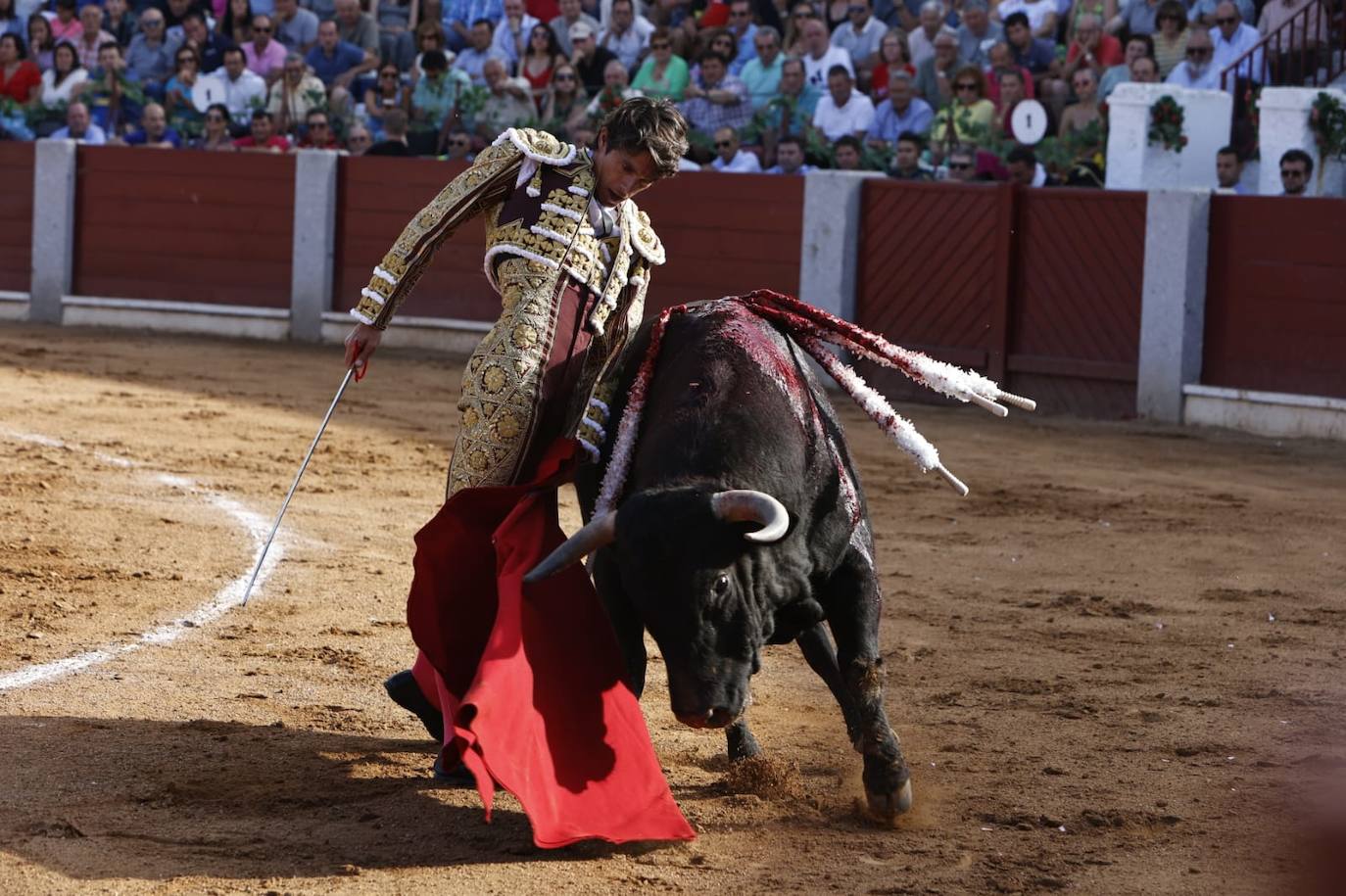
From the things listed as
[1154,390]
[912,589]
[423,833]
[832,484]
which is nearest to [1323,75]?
[1154,390]

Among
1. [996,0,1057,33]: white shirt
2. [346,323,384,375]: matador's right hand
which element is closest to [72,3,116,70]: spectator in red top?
[996,0,1057,33]: white shirt

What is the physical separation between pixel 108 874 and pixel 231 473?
366 centimetres

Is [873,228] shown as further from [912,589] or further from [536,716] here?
[536,716]

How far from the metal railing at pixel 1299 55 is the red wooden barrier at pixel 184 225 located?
17.7 feet

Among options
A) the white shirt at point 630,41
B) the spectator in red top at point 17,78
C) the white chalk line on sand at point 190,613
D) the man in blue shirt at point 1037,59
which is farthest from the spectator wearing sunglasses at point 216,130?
the white chalk line on sand at point 190,613

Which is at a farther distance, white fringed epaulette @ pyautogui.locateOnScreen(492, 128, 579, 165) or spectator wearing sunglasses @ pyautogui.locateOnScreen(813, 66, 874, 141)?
spectator wearing sunglasses @ pyautogui.locateOnScreen(813, 66, 874, 141)

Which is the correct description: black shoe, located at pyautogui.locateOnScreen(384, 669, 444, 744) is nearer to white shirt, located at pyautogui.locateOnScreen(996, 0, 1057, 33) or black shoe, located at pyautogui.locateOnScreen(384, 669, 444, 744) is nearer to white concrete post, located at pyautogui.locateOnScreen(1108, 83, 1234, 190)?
white concrete post, located at pyautogui.locateOnScreen(1108, 83, 1234, 190)

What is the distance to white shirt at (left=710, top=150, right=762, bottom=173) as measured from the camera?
9820mm

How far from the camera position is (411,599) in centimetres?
306

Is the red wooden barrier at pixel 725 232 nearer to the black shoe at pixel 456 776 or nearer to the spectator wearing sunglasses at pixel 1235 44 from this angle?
the spectator wearing sunglasses at pixel 1235 44

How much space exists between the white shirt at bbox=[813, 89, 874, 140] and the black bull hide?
667cm

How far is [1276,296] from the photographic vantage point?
7.99 meters

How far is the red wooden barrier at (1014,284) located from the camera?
8.49 metres

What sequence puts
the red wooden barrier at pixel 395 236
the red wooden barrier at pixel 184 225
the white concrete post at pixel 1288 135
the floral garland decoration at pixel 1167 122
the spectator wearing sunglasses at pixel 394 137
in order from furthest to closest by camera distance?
the red wooden barrier at pixel 184 225 → the spectator wearing sunglasses at pixel 394 137 → the red wooden barrier at pixel 395 236 → the floral garland decoration at pixel 1167 122 → the white concrete post at pixel 1288 135
